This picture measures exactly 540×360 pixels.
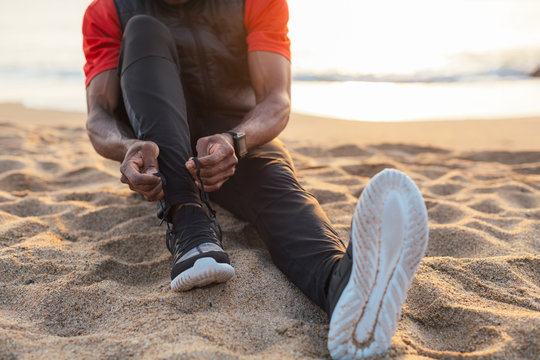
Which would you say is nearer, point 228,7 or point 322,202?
point 228,7

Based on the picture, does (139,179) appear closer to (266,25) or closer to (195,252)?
(195,252)

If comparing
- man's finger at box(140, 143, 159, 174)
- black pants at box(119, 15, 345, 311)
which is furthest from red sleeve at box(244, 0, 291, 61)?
man's finger at box(140, 143, 159, 174)

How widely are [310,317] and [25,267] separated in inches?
38.0

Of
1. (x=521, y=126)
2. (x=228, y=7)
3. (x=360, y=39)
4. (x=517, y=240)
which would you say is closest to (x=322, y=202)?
(x=517, y=240)

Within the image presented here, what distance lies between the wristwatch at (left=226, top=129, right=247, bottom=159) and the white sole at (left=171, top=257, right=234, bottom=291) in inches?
17.2

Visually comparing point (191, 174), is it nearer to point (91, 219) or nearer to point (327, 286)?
point (327, 286)

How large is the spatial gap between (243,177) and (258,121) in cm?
22

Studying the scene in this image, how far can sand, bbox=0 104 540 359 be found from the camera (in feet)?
3.59

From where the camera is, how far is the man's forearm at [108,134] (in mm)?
1712

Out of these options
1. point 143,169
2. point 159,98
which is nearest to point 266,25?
point 159,98

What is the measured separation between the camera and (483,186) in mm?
2543

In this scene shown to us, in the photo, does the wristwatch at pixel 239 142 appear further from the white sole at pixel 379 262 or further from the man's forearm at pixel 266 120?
the white sole at pixel 379 262

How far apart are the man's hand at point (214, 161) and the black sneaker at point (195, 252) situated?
109 millimetres

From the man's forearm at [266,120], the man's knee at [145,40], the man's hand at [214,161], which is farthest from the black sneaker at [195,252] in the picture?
the man's knee at [145,40]
